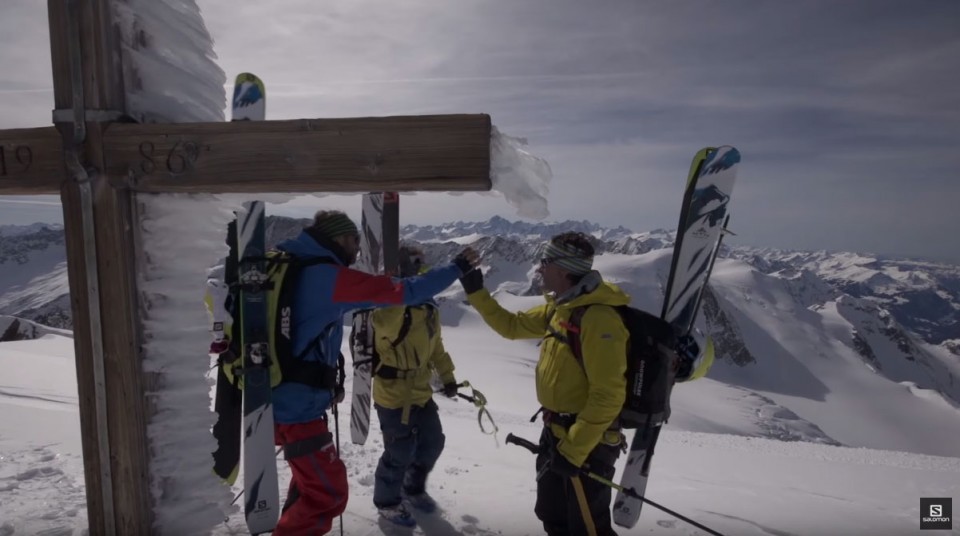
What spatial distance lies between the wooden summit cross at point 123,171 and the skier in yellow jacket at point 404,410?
2278mm

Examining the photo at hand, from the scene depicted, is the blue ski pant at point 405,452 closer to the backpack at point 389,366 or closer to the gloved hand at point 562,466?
the backpack at point 389,366

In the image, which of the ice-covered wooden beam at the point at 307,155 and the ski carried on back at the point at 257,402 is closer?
the ice-covered wooden beam at the point at 307,155

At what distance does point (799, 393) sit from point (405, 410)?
325 feet

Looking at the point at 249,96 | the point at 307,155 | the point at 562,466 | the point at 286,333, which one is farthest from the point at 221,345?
the point at 249,96

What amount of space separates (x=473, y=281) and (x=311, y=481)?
1.49m

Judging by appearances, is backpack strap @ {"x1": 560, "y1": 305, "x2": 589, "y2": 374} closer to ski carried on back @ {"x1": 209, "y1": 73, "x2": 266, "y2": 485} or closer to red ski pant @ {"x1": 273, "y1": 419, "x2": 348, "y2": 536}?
red ski pant @ {"x1": 273, "y1": 419, "x2": 348, "y2": 536}

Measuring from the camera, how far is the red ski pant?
2.84 meters

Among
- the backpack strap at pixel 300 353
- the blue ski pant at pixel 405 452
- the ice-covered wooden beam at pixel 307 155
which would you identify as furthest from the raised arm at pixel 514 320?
the ice-covered wooden beam at pixel 307 155

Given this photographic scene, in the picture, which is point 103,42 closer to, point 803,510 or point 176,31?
point 176,31

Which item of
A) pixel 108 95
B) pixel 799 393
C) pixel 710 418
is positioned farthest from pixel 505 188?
pixel 799 393

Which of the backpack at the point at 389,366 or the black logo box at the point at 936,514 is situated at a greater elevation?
the backpack at the point at 389,366

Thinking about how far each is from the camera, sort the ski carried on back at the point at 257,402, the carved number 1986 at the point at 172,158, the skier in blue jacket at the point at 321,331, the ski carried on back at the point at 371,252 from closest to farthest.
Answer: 1. the carved number 1986 at the point at 172,158
2. the skier in blue jacket at the point at 321,331
3. the ski carried on back at the point at 257,402
4. the ski carried on back at the point at 371,252

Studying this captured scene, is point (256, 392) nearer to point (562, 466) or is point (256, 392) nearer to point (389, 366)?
point (389, 366)

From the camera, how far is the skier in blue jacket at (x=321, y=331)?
2.70m
